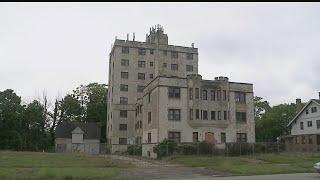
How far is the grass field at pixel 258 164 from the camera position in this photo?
30453 millimetres

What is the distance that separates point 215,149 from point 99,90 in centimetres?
5005

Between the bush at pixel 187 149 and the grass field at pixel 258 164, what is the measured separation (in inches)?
125

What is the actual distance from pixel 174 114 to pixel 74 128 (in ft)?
101

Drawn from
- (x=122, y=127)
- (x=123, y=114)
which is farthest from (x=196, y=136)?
(x=123, y=114)

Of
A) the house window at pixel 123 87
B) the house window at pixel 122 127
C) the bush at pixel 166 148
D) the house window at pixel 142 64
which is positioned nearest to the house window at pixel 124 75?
the house window at pixel 123 87

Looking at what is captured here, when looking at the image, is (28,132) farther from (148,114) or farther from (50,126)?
(148,114)

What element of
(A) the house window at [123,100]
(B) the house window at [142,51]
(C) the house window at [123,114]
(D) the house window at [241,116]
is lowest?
(D) the house window at [241,116]

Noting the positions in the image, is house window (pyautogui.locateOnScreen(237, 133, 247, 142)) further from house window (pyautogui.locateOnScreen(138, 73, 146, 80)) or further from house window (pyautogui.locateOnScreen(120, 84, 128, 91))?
house window (pyautogui.locateOnScreen(120, 84, 128, 91))

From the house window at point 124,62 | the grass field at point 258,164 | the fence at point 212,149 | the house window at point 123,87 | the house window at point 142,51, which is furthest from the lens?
the house window at point 142,51

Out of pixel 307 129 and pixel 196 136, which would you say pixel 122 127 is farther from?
pixel 307 129

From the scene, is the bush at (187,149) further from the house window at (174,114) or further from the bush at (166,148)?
the house window at (174,114)

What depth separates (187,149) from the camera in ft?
155

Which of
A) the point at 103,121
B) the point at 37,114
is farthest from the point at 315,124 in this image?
the point at 37,114

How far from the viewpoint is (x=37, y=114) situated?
78.9 metres
